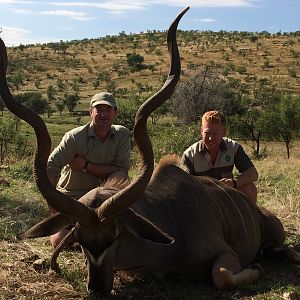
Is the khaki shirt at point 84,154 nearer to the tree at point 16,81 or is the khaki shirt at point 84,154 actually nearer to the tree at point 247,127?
the tree at point 247,127

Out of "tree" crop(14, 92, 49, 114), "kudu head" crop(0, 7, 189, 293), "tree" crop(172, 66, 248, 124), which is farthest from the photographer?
"tree" crop(14, 92, 49, 114)

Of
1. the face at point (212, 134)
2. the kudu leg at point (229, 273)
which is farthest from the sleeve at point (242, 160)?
the kudu leg at point (229, 273)

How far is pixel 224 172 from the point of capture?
19.1 ft

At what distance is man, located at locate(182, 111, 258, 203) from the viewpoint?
18.2 ft

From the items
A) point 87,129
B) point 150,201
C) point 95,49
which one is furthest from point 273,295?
point 95,49

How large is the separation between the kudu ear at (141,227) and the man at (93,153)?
170 centimetres

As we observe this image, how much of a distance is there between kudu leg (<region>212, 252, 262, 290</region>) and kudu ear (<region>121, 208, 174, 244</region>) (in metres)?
0.58

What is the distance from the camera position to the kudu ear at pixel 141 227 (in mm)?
3814

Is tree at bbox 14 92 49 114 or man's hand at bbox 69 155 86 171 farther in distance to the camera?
tree at bbox 14 92 49 114

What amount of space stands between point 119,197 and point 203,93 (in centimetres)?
2738

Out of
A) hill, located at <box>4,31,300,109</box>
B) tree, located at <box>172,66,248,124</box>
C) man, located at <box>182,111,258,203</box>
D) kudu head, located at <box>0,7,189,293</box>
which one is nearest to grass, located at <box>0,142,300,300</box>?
kudu head, located at <box>0,7,189,293</box>

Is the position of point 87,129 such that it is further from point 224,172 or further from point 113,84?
point 113,84

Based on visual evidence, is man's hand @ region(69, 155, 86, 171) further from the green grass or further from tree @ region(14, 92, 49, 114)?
tree @ region(14, 92, 49, 114)

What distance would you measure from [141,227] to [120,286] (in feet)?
1.89
